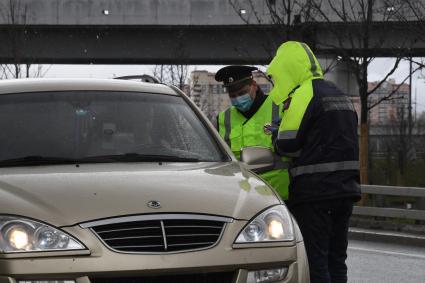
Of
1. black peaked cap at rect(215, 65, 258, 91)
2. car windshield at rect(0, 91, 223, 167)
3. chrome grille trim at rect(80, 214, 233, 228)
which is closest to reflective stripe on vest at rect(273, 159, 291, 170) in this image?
car windshield at rect(0, 91, 223, 167)

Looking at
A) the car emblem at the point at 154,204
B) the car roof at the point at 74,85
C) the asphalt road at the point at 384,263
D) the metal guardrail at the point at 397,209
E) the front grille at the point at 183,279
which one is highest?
the car roof at the point at 74,85

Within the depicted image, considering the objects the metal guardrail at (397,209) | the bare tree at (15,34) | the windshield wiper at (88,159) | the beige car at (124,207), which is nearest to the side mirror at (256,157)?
the beige car at (124,207)

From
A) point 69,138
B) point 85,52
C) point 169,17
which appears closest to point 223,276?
point 69,138

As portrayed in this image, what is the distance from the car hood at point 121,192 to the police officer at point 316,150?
0.90 m

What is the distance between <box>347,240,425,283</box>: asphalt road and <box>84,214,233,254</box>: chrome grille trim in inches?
207

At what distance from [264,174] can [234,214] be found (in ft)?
6.04

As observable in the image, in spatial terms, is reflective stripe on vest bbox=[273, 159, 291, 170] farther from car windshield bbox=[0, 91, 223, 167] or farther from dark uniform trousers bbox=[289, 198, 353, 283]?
car windshield bbox=[0, 91, 223, 167]

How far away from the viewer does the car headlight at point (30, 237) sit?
398cm

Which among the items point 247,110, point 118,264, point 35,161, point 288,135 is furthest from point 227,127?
point 118,264

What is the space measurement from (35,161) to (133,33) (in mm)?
32237

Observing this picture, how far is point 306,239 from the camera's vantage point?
5734 mm

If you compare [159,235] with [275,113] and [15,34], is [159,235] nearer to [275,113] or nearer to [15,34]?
[275,113]

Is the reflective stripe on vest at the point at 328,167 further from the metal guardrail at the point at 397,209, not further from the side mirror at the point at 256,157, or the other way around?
the metal guardrail at the point at 397,209

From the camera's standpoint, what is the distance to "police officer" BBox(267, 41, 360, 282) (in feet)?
18.6
